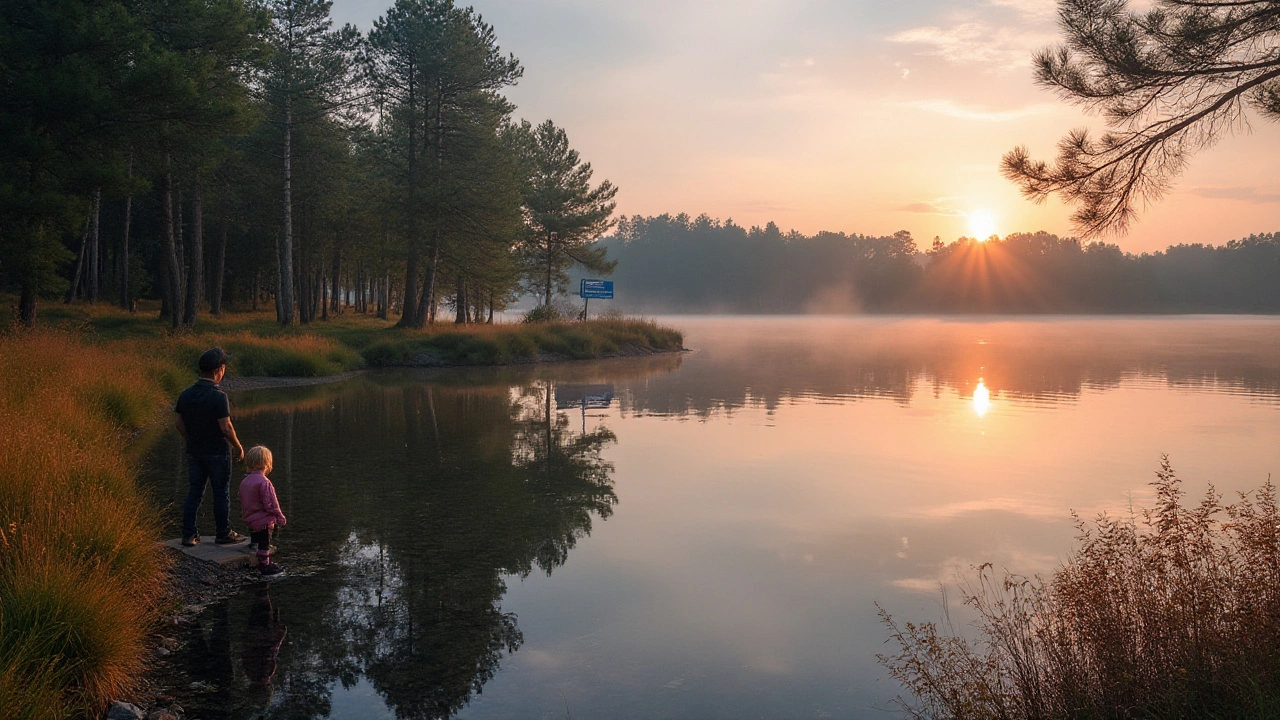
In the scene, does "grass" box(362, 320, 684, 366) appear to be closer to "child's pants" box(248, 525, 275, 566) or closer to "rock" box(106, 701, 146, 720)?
"child's pants" box(248, 525, 275, 566)

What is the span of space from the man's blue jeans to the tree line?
57.4ft

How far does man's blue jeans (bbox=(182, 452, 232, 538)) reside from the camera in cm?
857

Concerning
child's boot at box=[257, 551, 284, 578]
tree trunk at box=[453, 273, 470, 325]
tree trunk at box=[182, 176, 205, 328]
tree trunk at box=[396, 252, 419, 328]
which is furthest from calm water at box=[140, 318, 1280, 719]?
tree trunk at box=[453, 273, 470, 325]

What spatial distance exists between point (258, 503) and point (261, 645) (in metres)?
1.94

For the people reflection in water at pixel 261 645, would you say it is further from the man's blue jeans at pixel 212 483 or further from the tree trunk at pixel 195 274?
the tree trunk at pixel 195 274

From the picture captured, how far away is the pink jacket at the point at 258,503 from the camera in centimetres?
799

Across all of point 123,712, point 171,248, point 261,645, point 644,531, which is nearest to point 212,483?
point 261,645

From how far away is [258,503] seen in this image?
8.06 m

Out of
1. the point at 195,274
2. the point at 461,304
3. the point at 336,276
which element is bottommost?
the point at 461,304

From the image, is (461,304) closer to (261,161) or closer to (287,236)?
(261,161)

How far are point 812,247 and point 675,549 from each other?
188m

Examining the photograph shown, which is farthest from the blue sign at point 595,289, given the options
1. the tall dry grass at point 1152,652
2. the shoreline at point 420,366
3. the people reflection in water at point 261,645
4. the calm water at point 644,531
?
the tall dry grass at point 1152,652

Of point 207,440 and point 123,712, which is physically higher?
point 207,440

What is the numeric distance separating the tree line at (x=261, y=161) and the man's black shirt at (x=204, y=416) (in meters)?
17.3
